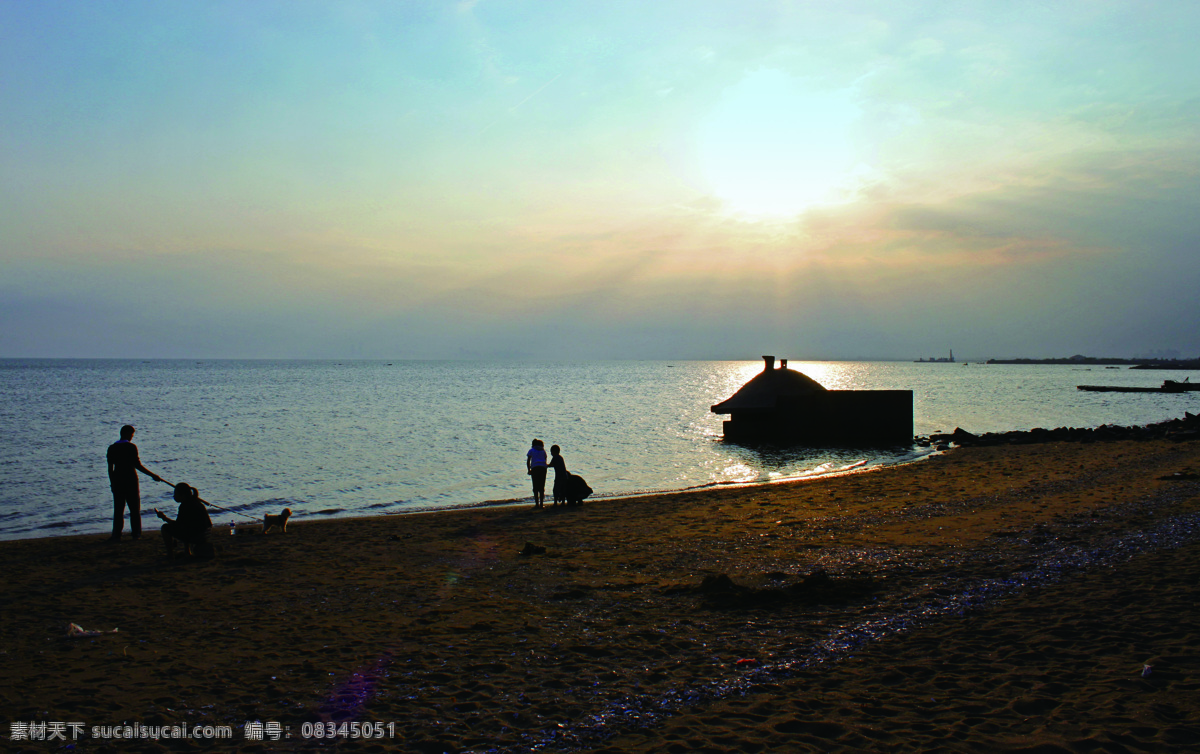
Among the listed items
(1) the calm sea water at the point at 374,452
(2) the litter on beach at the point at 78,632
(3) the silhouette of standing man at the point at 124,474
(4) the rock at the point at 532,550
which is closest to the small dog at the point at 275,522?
(3) the silhouette of standing man at the point at 124,474

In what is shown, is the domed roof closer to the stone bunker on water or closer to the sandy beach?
the stone bunker on water

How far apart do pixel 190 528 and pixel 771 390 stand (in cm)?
3085

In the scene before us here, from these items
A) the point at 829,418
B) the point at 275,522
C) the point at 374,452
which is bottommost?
the point at 374,452

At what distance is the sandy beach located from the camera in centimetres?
499

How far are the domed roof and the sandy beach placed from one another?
23.4 m

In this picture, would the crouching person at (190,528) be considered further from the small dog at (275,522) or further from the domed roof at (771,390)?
the domed roof at (771,390)

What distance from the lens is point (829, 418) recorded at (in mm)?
35594

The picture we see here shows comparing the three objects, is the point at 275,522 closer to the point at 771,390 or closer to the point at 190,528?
the point at 190,528

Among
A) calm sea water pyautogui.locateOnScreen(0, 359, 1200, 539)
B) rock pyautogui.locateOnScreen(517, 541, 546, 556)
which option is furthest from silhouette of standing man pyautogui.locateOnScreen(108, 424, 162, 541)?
rock pyautogui.locateOnScreen(517, 541, 546, 556)

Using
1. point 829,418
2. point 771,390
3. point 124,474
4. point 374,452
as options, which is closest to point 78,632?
point 124,474

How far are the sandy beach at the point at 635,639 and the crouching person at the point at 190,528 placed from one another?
0.26m

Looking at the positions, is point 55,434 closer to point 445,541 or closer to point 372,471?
point 372,471

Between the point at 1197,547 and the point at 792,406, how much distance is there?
87.8 ft

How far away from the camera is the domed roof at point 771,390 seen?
36219mm
